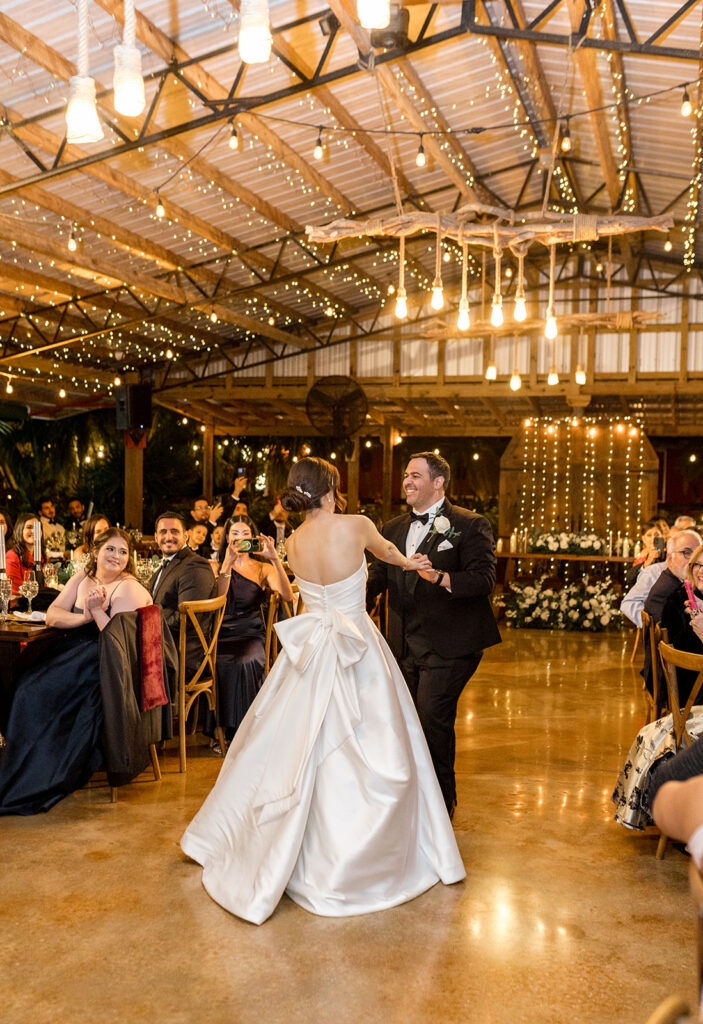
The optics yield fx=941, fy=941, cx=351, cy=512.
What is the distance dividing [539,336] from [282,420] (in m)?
6.22

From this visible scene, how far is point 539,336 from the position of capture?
47.1 feet

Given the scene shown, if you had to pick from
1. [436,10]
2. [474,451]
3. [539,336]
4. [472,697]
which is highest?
[436,10]

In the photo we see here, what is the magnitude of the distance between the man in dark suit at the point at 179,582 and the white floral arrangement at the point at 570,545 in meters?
7.28

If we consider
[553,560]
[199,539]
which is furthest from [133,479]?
[553,560]

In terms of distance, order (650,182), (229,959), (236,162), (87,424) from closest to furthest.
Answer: (229,959), (236,162), (650,182), (87,424)

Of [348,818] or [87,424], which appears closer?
[348,818]

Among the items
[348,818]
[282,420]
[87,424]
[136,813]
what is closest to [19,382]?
[87,424]

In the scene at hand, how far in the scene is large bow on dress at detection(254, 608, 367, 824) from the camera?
3.35 meters

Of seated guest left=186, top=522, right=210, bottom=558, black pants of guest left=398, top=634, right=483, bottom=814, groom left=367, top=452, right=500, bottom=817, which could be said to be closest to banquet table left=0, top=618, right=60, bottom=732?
groom left=367, top=452, right=500, bottom=817

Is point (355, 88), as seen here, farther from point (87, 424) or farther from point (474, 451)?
point (474, 451)

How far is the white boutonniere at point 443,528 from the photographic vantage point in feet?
13.3

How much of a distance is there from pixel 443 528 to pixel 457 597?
30cm

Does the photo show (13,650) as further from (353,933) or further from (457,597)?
(353,933)

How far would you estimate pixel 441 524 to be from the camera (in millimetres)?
4047
